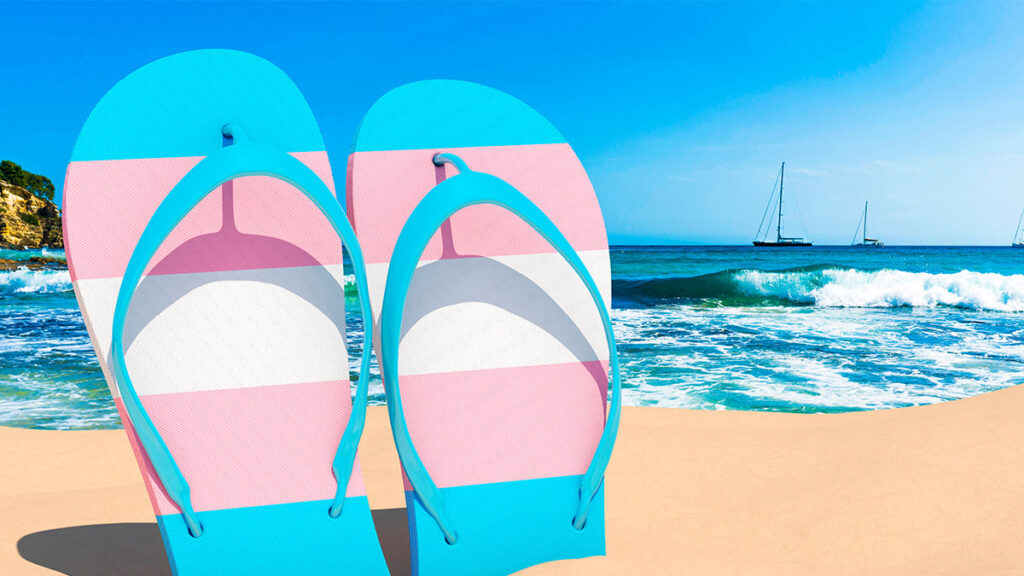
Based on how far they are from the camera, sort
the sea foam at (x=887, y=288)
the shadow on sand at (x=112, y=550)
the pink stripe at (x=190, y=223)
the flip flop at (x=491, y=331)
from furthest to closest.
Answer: the sea foam at (x=887, y=288) < the shadow on sand at (x=112, y=550) < the flip flop at (x=491, y=331) < the pink stripe at (x=190, y=223)

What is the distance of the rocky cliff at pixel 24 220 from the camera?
2989 centimetres

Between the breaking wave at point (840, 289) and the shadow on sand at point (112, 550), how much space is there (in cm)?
1122

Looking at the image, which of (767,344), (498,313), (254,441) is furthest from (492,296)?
(767,344)

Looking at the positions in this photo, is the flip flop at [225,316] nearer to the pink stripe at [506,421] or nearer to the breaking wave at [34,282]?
the pink stripe at [506,421]

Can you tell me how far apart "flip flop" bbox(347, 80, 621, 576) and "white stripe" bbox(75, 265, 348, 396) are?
0.59 feet

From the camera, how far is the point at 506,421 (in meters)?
1.81

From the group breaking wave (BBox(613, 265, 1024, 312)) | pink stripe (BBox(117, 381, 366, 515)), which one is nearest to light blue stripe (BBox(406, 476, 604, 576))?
pink stripe (BBox(117, 381, 366, 515))

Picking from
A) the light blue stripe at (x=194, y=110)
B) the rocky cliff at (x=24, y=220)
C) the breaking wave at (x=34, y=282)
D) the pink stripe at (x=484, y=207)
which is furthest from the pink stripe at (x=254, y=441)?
the rocky cliff at (x=24, y=220)

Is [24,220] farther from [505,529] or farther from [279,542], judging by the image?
[505,529]

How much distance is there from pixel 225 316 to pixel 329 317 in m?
0.28

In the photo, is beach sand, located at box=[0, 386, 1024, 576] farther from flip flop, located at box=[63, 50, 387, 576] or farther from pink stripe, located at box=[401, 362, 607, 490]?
flip flop, located at box=[63, 50, 387, 576]

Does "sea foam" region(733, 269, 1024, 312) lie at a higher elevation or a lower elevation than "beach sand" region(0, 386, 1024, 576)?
lower

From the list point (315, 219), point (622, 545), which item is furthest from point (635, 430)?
point (315, 219)

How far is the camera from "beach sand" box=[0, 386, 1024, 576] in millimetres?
1904
